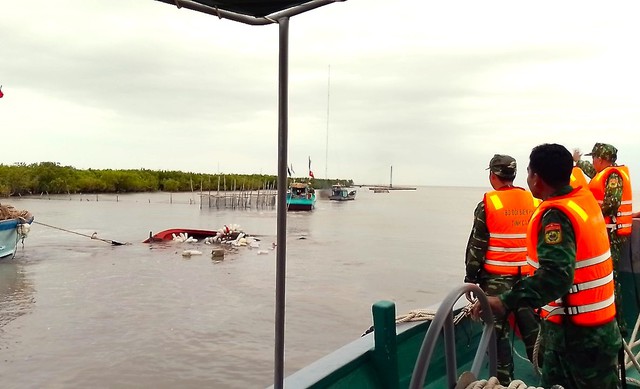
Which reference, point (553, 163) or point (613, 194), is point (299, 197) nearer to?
point (613, 194)

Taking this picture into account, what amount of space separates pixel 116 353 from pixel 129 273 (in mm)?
7881

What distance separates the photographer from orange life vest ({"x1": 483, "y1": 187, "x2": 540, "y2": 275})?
2812mm

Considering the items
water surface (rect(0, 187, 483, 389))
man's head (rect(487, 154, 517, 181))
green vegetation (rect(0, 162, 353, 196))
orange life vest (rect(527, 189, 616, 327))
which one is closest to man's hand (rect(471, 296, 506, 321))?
orange life vest (rect(527, 189, 616, 327))

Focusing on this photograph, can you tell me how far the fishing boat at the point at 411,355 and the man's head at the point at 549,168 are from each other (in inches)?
19.4

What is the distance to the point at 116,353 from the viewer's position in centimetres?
841

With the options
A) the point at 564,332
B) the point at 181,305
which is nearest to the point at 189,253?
the point at 181,305

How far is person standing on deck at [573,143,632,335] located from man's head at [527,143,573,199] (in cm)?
209

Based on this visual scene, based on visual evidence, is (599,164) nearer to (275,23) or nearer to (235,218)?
(275,23)

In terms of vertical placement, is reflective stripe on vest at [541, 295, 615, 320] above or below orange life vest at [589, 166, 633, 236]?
below

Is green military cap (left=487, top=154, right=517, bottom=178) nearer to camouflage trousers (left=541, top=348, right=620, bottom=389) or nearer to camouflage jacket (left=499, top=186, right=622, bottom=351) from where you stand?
camouflage jacket (left=499, top=186, right=622, bottom=351)

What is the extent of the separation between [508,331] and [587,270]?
1125 millimetres

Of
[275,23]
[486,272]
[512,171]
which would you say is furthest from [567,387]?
[275,23]

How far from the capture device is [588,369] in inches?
72.3

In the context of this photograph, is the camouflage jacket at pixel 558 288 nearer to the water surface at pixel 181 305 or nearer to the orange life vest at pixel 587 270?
the orange life vest at pixel 587 270
